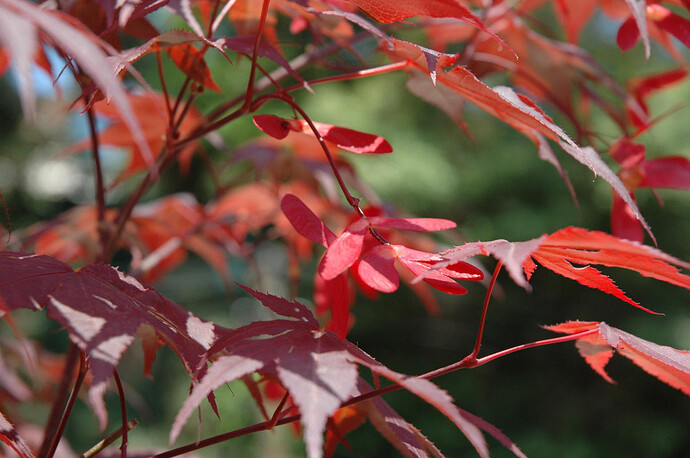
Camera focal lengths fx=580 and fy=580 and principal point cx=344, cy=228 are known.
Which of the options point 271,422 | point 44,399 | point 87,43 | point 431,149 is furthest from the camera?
point 431,149

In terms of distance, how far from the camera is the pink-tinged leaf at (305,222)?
10.9 inches

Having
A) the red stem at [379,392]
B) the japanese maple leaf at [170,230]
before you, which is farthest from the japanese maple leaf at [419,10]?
the japanese maple leaf at [170,230]

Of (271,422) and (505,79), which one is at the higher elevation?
(271,422)

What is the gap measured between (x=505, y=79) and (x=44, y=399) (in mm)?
2440

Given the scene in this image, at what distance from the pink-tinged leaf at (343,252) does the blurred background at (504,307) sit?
1.72 metres

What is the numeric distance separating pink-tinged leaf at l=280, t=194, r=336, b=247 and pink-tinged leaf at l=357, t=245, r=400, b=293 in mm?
24

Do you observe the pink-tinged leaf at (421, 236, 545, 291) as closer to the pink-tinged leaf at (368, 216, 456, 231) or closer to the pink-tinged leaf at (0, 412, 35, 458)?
the pink-tinged leaf at (368, 216, 456, 231)

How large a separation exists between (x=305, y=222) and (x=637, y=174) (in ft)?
0.91

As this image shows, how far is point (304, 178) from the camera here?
2.60 feet

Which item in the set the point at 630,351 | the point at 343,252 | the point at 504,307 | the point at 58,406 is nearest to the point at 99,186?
the point at 58,406

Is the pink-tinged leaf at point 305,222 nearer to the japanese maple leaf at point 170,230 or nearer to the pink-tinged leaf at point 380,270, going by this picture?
the pink-tinged leaf at point 380,270

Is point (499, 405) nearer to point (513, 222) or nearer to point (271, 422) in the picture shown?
point (513, 222)

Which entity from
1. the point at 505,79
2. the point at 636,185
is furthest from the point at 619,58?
the point at 636,185

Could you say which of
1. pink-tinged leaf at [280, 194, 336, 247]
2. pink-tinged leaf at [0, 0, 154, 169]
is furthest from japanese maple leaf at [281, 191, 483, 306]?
pink-tinged leaf at [0, 0, 154, 169]
